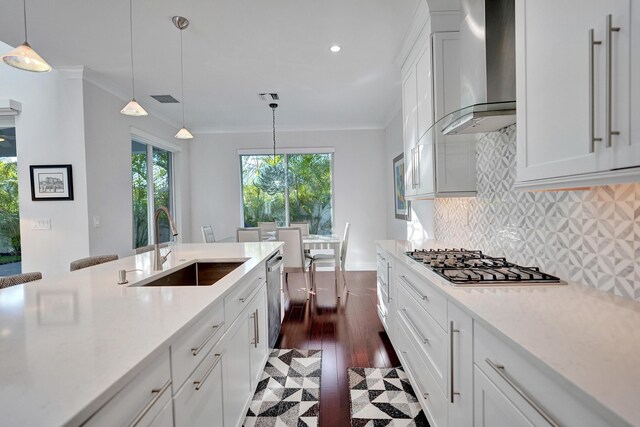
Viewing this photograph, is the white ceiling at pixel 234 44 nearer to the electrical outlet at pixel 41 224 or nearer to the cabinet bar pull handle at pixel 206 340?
the electrical outlet at pixel 41 224

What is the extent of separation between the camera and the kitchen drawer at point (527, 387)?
68cm

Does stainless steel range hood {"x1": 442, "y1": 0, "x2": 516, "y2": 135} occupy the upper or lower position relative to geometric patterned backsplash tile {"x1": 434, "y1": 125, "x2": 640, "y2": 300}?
upper

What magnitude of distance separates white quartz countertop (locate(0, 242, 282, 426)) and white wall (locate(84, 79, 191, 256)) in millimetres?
2149

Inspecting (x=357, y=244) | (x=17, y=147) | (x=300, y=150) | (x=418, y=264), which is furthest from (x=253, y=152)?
(x=418, y=264)

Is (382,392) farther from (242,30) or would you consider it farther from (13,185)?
(13,185)

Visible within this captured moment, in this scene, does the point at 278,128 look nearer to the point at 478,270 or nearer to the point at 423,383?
the point at 478,270

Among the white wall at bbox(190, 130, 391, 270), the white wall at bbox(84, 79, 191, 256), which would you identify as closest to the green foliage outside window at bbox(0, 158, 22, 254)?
the white wall at bbox(84, 79, 191, 256)

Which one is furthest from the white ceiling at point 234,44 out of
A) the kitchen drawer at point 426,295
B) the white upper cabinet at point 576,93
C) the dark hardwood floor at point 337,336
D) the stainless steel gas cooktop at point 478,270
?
the dark hardwood floor at point 337,336

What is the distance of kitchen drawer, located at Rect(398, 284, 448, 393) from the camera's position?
1.40m

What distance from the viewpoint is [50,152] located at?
3314 millimetres

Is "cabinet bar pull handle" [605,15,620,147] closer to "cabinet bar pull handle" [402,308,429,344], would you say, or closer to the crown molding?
"cabinet bar pull handle" [402,308,429,344]

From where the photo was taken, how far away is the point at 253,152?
5859 mm

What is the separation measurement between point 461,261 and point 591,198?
2.40 feet

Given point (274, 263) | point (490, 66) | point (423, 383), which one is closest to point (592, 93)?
point (490, 66)
